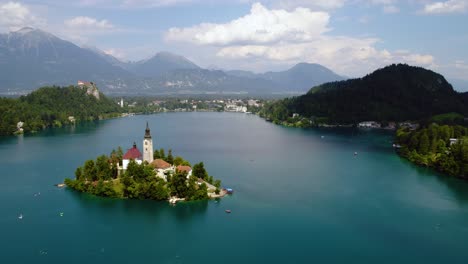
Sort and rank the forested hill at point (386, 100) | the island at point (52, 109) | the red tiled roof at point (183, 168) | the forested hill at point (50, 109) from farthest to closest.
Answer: the forested hill at point (386, 100)
the forested hill at point (50, 109)
the island at point (52, 109)
the red tiled roof at point (183, 168)

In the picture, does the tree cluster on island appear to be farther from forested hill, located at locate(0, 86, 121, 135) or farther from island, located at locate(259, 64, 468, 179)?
island, located at locate(259, 64, 468, 179)

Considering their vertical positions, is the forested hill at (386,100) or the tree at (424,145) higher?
the forested hill at (386,100)

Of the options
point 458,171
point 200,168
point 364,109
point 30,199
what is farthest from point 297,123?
point 30,199

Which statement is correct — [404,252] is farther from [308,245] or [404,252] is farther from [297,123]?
[297,123]

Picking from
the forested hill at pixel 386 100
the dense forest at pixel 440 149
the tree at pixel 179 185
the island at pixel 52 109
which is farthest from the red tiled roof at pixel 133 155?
the forested hill at pixel 386 100

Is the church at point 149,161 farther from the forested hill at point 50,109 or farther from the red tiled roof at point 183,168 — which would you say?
the forested hill at point 50,109

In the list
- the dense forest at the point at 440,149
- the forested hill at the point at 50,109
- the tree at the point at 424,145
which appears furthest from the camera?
the forested hill at the point at 50,109

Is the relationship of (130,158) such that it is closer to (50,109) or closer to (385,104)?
(50,109)
